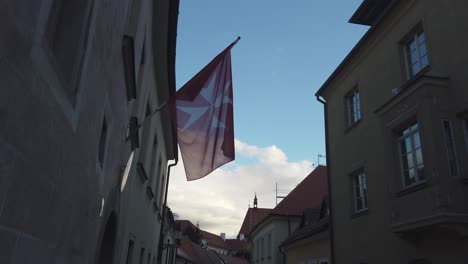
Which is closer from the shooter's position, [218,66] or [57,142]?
[57,142]

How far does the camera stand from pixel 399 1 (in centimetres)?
1088

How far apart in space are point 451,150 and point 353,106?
20.0 ft

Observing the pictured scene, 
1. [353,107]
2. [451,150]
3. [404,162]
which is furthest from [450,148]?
[353,107]

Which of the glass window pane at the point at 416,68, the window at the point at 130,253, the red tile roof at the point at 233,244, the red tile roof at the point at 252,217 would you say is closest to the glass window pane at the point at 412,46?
the glass window pane at the point at 416,68

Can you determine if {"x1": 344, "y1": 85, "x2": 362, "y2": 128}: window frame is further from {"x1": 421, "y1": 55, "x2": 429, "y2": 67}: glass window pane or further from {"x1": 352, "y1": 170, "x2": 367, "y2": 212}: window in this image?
{"x1": 421, "y1": 55, "x2": 429, "y2": 67}: glass window pane

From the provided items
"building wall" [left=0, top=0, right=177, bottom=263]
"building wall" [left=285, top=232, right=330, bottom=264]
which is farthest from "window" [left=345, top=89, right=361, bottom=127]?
"building wall" [left=0, top=0, right=177, bottom=263]

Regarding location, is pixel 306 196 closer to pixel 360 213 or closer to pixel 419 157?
pixel 360 213

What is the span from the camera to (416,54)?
410 inches

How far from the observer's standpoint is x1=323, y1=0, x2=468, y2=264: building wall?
26.9 ft

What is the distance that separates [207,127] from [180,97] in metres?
0.81

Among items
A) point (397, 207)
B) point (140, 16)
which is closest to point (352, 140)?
point (397, 207)

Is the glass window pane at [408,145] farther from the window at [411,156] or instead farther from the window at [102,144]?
the window at [102,144]

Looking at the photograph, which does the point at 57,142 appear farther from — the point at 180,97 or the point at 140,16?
the point at 140,16

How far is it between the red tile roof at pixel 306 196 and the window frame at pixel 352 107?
14322 mm
